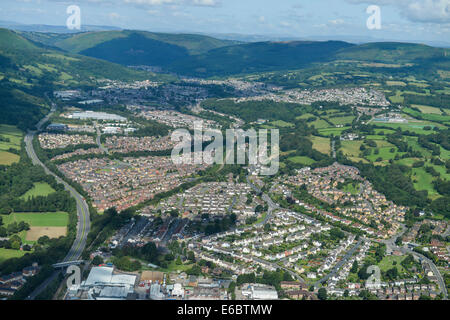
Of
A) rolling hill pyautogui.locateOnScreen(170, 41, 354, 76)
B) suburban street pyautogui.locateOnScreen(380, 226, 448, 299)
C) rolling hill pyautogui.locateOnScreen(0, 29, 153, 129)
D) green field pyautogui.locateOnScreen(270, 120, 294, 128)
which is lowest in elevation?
suburban street pyautogui.locateOnScreen(380, 226, 448, 299)

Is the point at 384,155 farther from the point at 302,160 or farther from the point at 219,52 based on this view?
the point at 219,52

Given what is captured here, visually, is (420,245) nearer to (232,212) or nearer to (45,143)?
(232,212)

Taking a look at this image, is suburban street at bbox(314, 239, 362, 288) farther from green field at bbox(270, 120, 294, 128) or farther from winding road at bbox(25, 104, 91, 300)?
green field at bbox(270, 120, 294, 128)

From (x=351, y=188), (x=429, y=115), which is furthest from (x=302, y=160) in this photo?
(x=429, y=115)

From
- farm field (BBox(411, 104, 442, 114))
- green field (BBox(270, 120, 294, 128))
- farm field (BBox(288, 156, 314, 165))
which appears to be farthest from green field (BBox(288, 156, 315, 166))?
farm field (BBox(411, 104, 442, 114))

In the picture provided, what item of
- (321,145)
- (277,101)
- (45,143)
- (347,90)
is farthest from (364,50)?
(45,143)

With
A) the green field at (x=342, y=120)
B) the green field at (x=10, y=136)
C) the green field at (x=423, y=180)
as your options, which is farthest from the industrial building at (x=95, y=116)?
the green field at (x=423, y=180)

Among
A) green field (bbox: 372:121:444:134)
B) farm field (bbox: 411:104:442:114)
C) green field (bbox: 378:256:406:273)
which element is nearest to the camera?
green field (bbox: 378:256:406:273)
